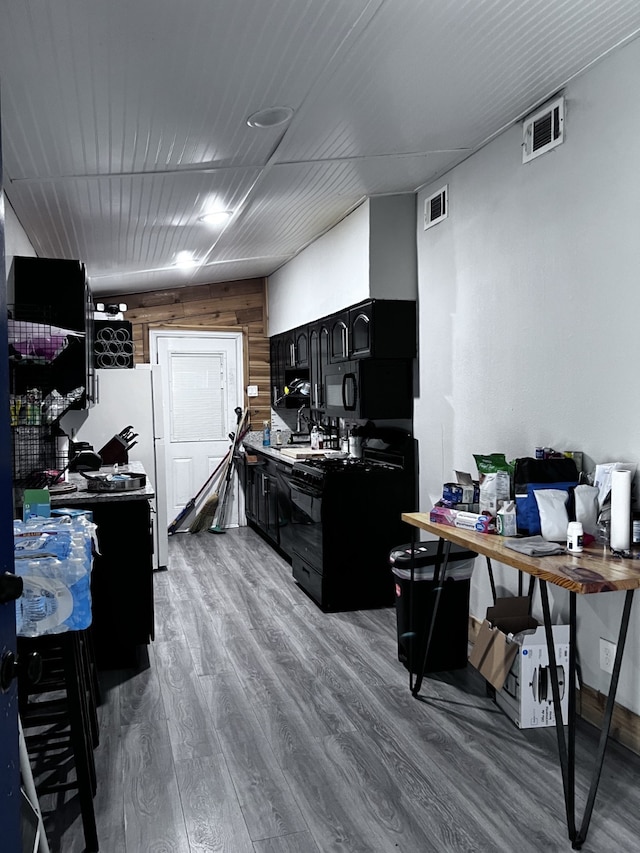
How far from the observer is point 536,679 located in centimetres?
271

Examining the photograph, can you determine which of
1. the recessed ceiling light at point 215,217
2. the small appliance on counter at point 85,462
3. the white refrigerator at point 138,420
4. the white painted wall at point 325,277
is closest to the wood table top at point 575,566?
the white painted wall at point 325,277

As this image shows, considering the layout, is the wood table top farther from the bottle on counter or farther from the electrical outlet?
the electrical outlet

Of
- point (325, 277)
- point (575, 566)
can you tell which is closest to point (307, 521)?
point (325, 277)

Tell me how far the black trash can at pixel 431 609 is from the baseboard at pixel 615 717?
2.14 ft

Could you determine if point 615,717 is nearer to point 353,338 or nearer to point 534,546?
point 534,546

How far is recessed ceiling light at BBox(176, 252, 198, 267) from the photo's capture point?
16.8 ft

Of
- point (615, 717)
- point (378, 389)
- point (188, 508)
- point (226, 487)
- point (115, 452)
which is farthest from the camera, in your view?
point (226, 487)

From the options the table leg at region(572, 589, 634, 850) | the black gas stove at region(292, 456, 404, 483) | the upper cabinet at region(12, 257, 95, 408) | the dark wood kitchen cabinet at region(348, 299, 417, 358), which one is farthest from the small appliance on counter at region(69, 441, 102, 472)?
the table leg at region(572, 589, 634, 850)

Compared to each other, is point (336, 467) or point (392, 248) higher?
point (392, 248)

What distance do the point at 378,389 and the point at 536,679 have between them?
2.17m

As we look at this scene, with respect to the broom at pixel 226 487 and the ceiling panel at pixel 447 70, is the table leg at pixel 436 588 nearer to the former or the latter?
the ceiling panel at pixel 447 70

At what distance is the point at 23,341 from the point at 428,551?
214 cm

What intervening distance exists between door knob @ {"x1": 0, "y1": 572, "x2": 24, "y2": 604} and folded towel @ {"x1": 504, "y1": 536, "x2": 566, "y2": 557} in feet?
5.49

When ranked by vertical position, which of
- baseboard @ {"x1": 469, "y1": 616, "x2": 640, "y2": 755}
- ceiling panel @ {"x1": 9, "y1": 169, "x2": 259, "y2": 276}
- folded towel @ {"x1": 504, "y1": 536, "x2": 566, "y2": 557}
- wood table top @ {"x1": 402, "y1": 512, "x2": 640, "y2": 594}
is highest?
ceiling panel @ {"x1": 9, "y1": 169, "x2": 259, "y2": 276}
